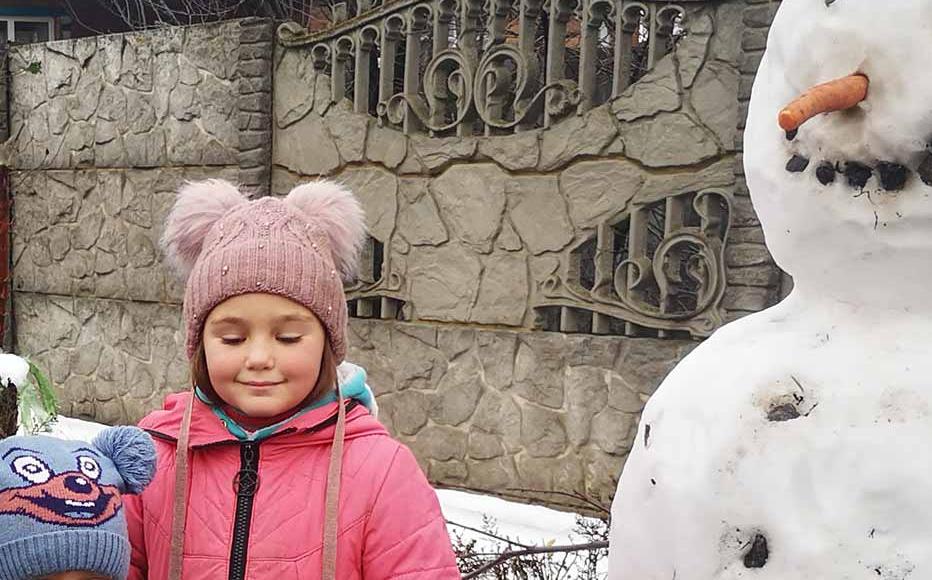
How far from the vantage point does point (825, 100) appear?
1.10 m

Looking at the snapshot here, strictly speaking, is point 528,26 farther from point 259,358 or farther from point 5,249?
point 5,249

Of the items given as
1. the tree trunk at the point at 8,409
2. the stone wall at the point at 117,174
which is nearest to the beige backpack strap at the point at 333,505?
the tree trunk at the point at 8,409

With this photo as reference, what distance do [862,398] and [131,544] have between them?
1110 millimetres

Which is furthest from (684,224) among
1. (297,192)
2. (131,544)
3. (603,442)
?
(131,544)

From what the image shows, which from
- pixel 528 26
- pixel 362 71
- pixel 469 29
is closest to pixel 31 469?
pixel 528 26

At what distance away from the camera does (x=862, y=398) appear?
44.6 inches

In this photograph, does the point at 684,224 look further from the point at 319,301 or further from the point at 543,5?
the point at 319,301

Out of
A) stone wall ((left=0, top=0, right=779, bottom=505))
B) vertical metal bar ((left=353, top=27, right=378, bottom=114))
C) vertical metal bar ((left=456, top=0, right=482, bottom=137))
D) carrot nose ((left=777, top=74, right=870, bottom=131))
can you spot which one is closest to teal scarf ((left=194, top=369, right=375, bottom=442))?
carrot nose ((left=777, top=74, right=870, bottom=131))

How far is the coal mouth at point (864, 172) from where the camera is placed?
44.6 inches

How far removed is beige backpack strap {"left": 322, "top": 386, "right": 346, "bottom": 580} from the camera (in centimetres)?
152

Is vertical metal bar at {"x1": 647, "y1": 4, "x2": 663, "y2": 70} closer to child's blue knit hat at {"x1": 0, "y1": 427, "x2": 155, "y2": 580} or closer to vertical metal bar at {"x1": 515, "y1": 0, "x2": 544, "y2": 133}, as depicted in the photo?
vertical metal bar at {"x1": 515, "y1": 0, "x2": 544, "y2": 133}

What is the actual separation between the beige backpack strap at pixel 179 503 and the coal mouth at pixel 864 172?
100 cm

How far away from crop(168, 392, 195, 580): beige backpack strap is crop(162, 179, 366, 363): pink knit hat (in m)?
0.14

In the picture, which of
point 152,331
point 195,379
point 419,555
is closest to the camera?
point 419,555
